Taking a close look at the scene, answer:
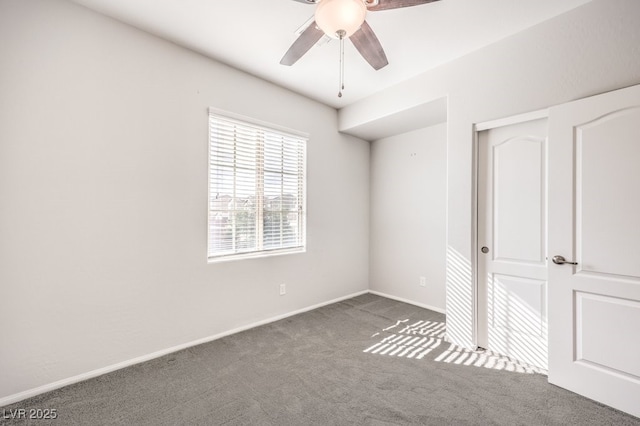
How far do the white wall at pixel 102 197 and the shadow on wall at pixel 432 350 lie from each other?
4.87 feet

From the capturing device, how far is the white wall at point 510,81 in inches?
78.8

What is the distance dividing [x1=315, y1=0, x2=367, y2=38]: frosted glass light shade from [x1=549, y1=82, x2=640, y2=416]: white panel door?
1706 mm

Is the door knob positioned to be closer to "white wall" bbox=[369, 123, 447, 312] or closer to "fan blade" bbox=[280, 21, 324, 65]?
"white wall" bbox=[369, 123, 447, 312]

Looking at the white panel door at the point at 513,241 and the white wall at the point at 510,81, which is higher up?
the white wall at the point at 510,81

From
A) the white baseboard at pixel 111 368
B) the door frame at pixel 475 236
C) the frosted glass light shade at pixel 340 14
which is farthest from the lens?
the door frame at pixel 475 236

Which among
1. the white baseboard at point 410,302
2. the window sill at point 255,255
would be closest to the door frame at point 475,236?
the white baseboard at point 410,302

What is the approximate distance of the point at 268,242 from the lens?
344 cm

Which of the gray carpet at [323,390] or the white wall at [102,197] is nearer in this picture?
the gray carpet at [323,390]

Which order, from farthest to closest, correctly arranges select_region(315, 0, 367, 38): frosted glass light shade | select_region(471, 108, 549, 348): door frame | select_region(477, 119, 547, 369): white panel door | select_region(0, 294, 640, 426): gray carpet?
select_region(471, 108, 549, 348): door frame, select_region(477, 119, 547, 369): white panel door, select_region(0, 294, 640, 426): gray carpet, select_region(315, 0, 367, 38): frosted glass light shade

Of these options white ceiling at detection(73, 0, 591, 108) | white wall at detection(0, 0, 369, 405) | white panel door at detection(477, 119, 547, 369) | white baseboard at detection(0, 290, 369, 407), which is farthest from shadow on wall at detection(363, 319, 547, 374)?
white ceiling at detection(73, 0, 591, 108)

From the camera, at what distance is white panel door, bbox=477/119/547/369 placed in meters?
2.41

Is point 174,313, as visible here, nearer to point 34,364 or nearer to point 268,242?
point 34,364

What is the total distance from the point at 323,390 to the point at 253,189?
212cm

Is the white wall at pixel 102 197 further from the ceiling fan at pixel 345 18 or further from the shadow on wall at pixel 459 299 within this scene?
the shadow on wall at pixel 459 299
